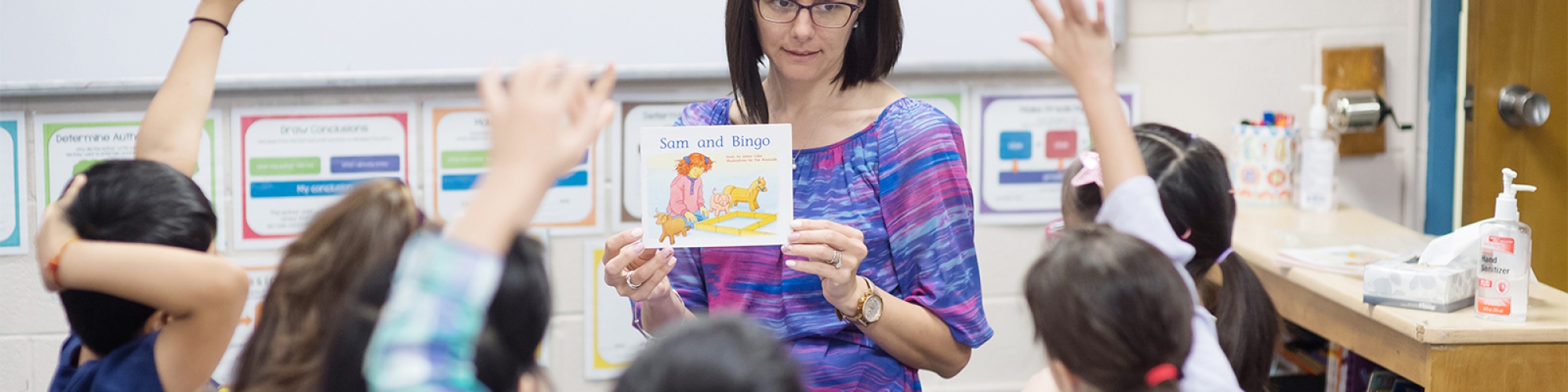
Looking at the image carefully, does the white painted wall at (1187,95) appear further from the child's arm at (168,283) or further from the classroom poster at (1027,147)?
the child's arm at (168,283)

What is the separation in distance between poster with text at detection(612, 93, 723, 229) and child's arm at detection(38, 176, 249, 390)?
125cm

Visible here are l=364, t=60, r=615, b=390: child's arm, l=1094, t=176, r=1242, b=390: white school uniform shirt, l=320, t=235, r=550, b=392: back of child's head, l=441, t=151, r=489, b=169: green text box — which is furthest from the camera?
l=441, t=151, r=489, b=169: green text box

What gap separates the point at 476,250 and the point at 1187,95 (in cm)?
218

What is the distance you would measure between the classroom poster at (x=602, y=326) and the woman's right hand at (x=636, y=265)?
1130mm

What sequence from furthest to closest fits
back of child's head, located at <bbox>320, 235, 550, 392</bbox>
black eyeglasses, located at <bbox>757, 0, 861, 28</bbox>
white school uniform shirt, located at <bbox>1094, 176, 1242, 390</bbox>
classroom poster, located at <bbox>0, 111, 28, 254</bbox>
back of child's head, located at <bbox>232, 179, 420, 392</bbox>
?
classroom poster, located at <bbox>0, 111, 28, 254</bbox>
black eyeglasses, located at <bbox>757, 0, 861, 28</bbox>
white school uniform shirt, located at <bbox>1094, 176, 1242, 390</bbox>
back of child's head, located at <bbox>232, 179, 420, 392</bbox>
back of child's head, located at <bbox>320, 235, 550, 392</bbox>

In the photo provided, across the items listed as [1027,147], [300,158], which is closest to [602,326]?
[300,158]

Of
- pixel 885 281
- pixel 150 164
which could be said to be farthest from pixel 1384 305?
pixel 150 164

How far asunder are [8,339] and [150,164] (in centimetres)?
157

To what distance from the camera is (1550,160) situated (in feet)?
7.78

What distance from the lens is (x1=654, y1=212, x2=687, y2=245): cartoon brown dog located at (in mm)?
1351

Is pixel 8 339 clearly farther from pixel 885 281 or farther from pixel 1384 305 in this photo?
pixel 1384 305

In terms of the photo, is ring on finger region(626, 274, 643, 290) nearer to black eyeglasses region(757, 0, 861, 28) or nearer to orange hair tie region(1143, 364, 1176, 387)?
black eyeglasses region(757, 0, 861, 28)

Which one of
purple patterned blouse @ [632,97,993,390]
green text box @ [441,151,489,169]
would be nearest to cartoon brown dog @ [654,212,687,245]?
purple patterned blouse @ [632,97,993,390]

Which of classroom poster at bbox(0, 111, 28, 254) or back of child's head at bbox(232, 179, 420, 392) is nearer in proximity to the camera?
back of child's head at bbox(232, 179, 420, 392)
